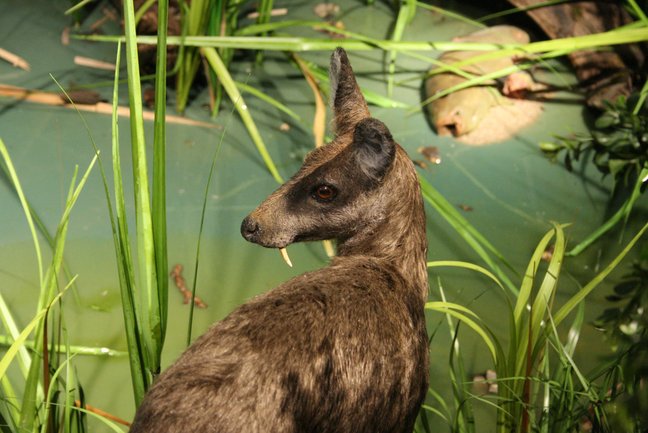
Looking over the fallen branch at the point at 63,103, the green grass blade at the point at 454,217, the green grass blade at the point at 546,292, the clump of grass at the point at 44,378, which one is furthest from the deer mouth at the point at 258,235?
the fallen branch at the point at 63,103

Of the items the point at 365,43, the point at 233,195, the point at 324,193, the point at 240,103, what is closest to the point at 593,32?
the point at 365,43

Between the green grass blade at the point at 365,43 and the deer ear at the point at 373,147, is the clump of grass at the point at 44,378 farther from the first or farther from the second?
the green grass blade at the point at 365,43

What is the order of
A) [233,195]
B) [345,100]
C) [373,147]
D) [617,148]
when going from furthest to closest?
[617,148] → [233,195] → [345,100] → [373,147]

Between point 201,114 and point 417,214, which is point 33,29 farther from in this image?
point 417,214

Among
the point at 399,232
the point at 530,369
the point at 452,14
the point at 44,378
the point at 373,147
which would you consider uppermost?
the point at 452,14

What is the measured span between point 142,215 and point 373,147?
50 cm

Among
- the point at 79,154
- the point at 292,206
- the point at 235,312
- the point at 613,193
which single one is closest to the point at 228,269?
the point at 79,154

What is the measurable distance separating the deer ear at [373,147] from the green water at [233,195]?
904 mm

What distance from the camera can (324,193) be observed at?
179cm

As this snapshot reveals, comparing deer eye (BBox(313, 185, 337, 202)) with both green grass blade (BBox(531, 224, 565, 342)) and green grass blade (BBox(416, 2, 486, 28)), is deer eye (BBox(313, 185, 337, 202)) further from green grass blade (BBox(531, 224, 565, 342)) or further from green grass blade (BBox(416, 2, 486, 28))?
green grass blade (BBox(416, 2, 486, 28))

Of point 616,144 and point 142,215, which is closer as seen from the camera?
point 142,215

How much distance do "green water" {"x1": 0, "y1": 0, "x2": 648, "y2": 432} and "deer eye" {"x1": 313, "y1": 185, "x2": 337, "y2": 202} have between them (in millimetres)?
850

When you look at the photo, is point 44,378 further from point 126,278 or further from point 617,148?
point 617,148

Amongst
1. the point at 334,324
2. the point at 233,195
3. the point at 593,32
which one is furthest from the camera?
the point at 593,32
